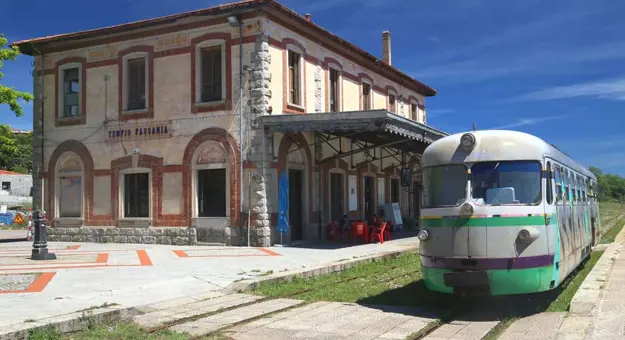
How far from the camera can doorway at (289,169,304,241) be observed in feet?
69.6

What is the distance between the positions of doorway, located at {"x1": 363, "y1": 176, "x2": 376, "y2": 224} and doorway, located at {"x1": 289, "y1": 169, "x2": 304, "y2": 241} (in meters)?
5.08

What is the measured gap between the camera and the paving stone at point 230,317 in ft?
Result: 25.6

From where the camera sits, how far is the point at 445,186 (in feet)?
29.3

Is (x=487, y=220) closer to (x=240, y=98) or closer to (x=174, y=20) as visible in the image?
(x=240, y=98)

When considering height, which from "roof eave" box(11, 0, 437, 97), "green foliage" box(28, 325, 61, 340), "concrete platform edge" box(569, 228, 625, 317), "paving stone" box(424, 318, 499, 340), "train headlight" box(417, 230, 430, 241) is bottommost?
"paving stone" box(424, 318, 499, 340)

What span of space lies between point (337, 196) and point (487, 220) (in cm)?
1560

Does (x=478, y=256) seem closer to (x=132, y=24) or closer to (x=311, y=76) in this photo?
(x=311, y=76)

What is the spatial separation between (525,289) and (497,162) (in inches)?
71.0

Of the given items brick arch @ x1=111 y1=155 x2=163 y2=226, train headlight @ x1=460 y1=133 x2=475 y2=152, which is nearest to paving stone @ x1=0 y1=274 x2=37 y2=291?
train headlight @ x1=460 y1=133 x2=475 y2=152

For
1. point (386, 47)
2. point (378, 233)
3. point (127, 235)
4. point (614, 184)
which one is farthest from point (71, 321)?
point (614, 184)

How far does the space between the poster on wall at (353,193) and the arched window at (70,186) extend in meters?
10.6

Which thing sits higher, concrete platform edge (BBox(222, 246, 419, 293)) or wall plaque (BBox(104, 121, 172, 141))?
wall plaque (BBox(104, 121, 172, 141))

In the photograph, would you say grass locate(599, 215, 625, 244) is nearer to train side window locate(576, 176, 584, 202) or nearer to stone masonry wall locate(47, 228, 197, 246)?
train side window locate(576, 176, 584, 202)

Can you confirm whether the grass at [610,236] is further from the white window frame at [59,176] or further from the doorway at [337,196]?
the white window frame at [59,176]
